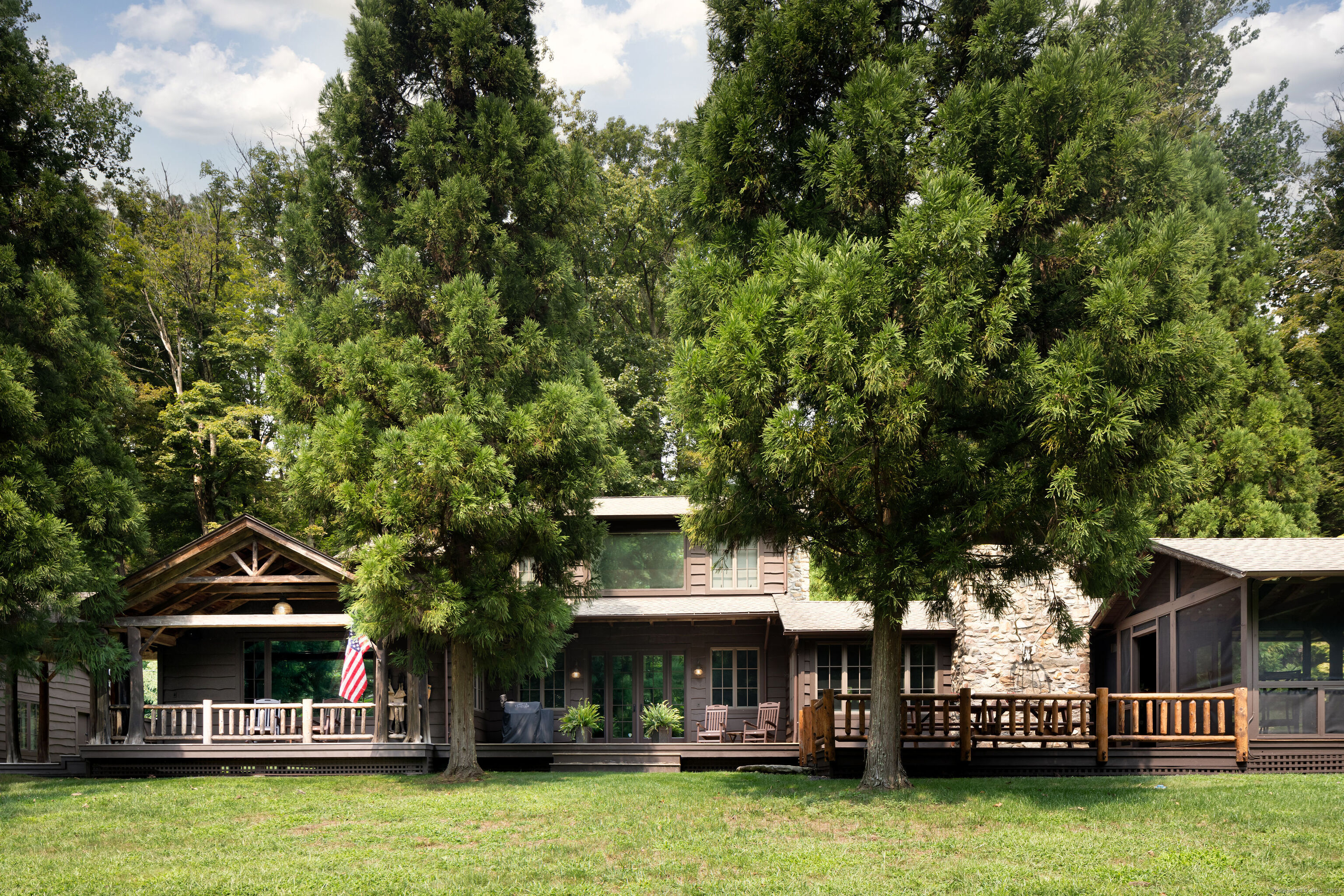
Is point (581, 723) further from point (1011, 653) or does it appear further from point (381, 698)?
point (1011, 653)

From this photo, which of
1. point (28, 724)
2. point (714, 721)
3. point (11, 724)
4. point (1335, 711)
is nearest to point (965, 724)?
point (1335, 711)

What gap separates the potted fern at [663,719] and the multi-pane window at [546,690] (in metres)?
1.70

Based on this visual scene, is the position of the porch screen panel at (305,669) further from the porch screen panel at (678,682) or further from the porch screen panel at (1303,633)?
the porch screen panel at (1303,633)

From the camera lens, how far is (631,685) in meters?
20.1

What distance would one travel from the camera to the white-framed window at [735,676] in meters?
19.7

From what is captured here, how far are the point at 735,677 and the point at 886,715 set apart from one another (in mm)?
8785

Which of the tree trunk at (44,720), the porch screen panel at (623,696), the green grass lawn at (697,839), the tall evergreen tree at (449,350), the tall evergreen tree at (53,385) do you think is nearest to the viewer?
the green grass lawn at (697,839)

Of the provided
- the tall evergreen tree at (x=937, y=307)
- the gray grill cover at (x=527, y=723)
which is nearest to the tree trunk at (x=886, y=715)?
the tall evergreen tree at (x=937, y=307)

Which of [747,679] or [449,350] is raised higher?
[449,350]

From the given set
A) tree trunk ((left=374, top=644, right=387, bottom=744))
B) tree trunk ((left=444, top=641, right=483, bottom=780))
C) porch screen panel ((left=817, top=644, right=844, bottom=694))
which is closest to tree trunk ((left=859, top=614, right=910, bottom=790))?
tree trunk ((left=444, top=641, right=483, bottom=780))

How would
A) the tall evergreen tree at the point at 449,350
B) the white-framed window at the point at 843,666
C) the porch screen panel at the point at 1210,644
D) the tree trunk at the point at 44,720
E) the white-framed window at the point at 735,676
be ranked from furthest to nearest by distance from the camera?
the white-framed window at the point at 735,676 < the tree trunk at the point at 44,720 < the white-framed window at the point at 843,666 < the porch screen panel at the point at 1210,644 < the tall evergreen tree at the point at 449,350

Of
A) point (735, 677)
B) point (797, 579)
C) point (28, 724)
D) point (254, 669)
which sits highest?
point (797, 579)

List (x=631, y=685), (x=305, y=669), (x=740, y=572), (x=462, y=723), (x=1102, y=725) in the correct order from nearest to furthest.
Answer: (x=1102, y=725)
(x=462, y=723)
(x=305, y=669)
(x=740, y=572)
(x=631, y=685)

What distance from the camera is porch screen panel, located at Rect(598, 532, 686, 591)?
19891 millimetres
